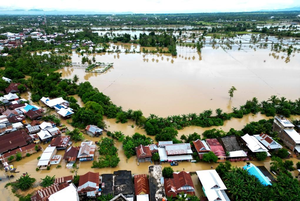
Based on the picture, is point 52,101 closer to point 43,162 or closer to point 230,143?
point 43,162

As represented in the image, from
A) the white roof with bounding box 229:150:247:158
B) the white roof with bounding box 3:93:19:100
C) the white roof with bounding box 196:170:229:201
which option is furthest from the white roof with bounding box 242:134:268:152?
the white roof with bounding box 3:93:19:100

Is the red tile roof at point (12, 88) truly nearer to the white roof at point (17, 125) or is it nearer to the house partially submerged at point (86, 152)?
the white roof at point (17, 125)

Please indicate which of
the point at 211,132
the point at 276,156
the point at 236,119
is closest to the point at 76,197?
the point at 211,132

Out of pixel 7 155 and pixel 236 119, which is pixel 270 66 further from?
pixel 7 155

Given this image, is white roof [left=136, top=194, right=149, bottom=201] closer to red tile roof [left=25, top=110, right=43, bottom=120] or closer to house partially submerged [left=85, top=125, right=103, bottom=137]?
house partially submerged [left=85, top=125, right=103, bottom=137]

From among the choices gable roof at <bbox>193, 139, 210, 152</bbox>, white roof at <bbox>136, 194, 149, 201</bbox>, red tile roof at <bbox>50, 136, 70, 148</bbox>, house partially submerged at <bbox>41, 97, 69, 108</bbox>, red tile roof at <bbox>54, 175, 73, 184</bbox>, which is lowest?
white roof at <bbox>136, 194, 149, 201</bbox>

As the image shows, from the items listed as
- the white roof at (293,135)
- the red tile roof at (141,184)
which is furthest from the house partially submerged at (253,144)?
the red tile roof at (141,184)

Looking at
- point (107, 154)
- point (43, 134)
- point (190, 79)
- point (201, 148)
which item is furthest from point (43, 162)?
point (190, 79)
